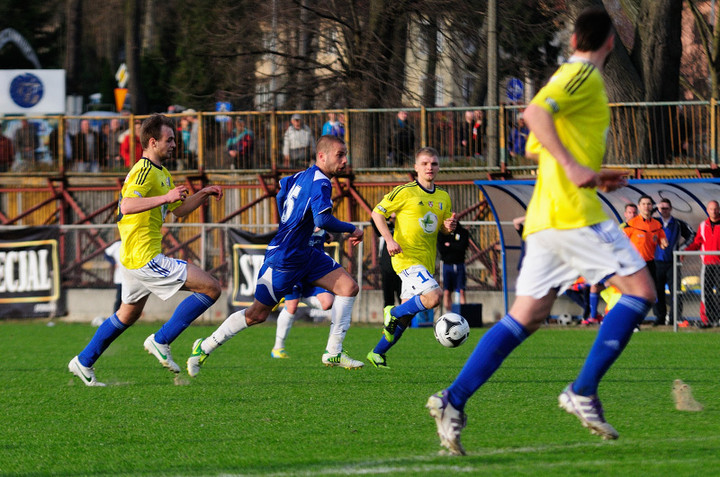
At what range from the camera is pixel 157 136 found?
8617 millimetres

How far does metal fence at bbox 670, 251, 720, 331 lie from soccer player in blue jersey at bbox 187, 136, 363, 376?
827cm

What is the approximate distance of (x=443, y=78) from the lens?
2431 cm

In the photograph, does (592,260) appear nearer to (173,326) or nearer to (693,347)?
(173,326)

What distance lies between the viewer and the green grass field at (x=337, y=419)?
5348 millimetres

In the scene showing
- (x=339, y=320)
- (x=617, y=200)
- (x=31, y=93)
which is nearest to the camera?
(x=339, y=320)

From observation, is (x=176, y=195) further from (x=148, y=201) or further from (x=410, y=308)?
(x=410, y=308)

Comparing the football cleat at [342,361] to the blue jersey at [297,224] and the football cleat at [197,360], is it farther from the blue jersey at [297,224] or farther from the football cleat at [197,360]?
the football cleat at [197,360]

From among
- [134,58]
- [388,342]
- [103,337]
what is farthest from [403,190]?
[134,58]

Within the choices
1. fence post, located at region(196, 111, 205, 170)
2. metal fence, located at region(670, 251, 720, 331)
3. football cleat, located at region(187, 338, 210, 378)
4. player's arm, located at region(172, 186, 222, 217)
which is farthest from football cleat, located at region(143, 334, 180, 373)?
fence post, located at region(196, 111, 205, 170)

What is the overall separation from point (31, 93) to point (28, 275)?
797 centimetres

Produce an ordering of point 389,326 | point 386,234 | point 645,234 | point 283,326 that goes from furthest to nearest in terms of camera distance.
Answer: point 645,234 < point 283,326 < point 389,326 < point 386,234

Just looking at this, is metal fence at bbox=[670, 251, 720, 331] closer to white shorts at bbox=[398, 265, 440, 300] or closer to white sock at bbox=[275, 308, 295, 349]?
white sock at bbox=[275, 308, 295, 349]

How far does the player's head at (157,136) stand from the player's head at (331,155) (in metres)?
1.27

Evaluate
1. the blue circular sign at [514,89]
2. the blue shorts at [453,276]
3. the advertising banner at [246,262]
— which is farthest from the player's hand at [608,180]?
the blue circular sign at [514,89]
